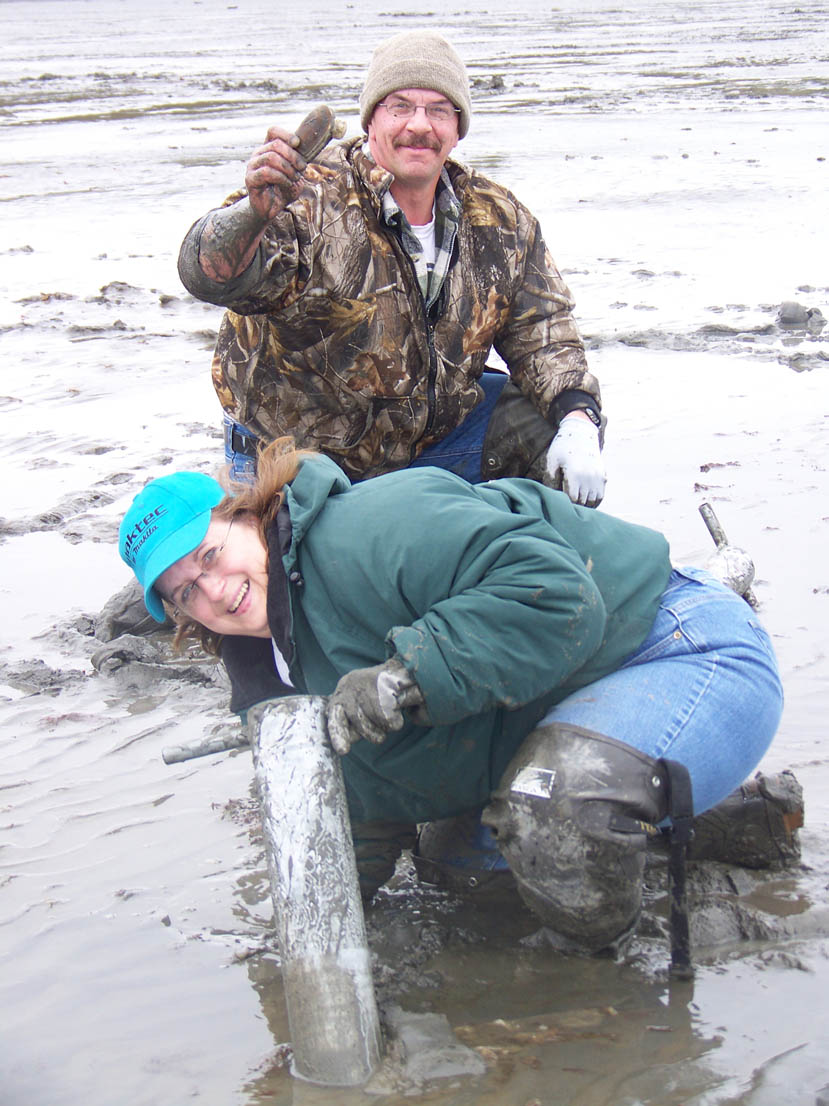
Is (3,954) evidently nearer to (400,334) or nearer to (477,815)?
(477,815)

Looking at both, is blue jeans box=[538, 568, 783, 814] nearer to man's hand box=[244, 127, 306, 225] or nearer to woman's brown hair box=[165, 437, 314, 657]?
woman's brown hair box=[165, 437, 314, 657]

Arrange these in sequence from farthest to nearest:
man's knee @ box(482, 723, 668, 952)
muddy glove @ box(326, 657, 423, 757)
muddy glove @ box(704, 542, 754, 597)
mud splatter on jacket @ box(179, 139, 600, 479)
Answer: mud splatter on jacket @ box(179, 139, 600, 479), muddy glove @ box(704, 542, 754, 597), man's knee @ box(482, 723, 668, 952), muddy glove @ box(326, 657, 423, 757)

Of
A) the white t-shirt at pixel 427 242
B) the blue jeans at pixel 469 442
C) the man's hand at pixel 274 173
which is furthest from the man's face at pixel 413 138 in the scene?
the blue jeans at pixel 469 442

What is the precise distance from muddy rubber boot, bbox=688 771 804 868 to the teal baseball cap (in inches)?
53.0

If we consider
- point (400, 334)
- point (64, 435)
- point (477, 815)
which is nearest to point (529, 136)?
point (64, 435)

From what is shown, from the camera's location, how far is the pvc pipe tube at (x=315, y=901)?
233 cm

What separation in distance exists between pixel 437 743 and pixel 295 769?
0.36 meters

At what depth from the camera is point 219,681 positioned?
408cm

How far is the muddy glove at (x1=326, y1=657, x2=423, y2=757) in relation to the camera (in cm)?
232

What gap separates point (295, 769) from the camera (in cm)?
236

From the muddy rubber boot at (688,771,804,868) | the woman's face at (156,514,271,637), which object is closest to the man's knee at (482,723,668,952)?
the muddy rubber boot at (688,771,804,868)

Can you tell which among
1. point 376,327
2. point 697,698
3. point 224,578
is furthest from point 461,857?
point 376,327

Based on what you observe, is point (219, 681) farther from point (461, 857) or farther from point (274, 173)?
point (274, 173)

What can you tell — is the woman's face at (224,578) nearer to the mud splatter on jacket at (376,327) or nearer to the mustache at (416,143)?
the mud splatter on jacket at (376,327)
